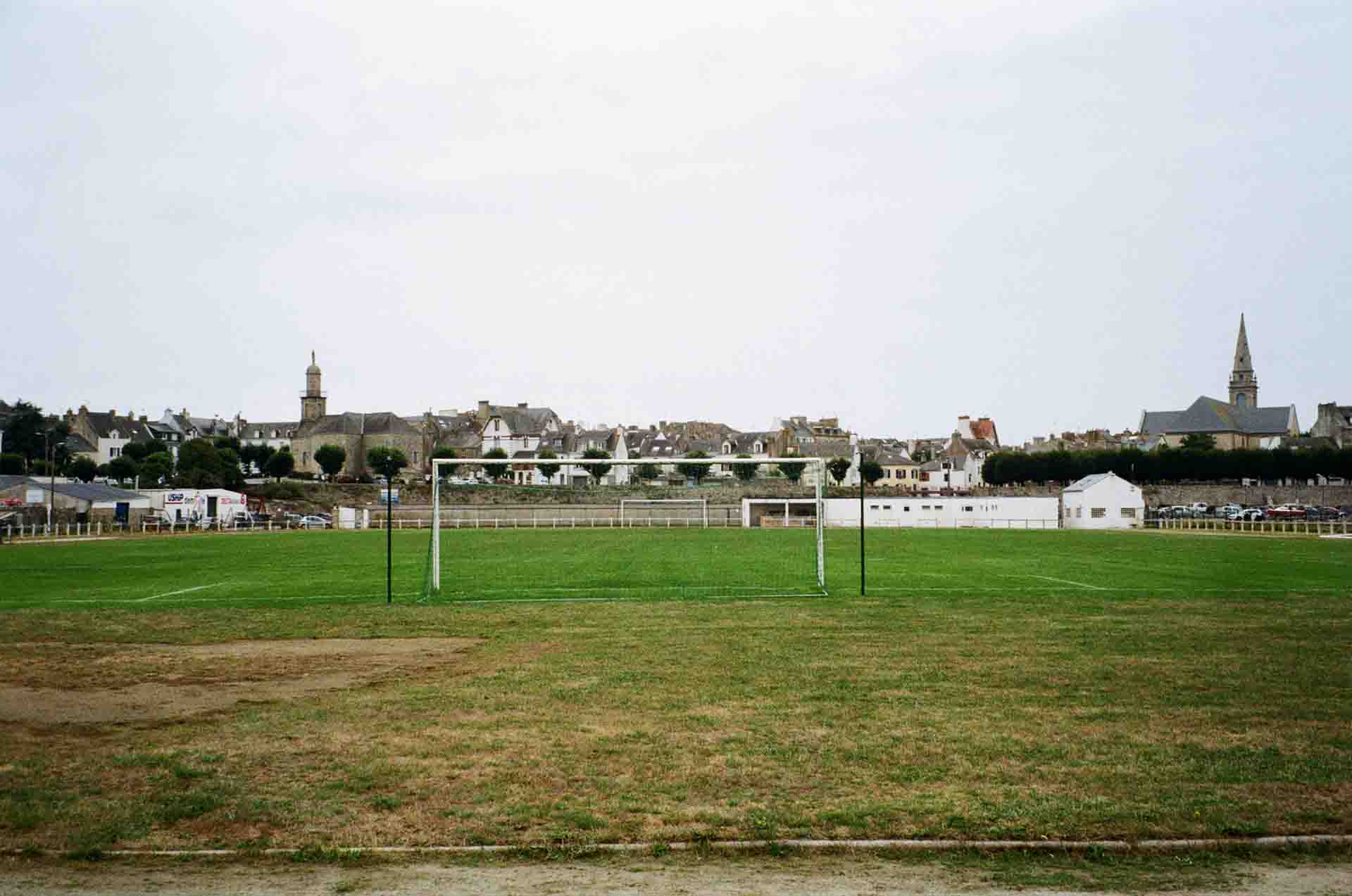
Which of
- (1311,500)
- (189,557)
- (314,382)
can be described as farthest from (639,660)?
(314,382)

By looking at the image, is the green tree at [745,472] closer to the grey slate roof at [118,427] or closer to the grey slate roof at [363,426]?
the grey slate roof at [363,426]

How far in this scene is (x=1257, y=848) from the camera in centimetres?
720

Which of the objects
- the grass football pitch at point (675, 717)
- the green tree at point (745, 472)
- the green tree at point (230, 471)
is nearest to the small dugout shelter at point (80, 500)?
the green tree at point (230, 471)

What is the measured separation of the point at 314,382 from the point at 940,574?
427 ft

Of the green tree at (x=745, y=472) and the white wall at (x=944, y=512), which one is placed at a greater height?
the green tree at (x=745, y=472)

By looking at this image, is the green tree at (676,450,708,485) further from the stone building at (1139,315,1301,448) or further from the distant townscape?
the stone building at (1139,315,1301,448)

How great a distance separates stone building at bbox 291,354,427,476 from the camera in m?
136

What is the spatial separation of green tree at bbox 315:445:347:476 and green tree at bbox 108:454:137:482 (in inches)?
859

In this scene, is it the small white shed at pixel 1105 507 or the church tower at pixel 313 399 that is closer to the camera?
the small white shed at pixel 1105 507

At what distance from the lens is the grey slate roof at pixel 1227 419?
144 metres

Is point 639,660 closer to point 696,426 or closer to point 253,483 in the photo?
point 253,483

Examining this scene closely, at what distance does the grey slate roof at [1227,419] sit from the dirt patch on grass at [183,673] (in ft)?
483

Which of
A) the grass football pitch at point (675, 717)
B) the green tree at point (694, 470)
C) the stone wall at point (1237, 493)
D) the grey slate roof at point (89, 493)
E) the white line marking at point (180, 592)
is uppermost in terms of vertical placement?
the green tree at point (694, 470)

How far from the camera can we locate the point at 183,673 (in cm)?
1414
